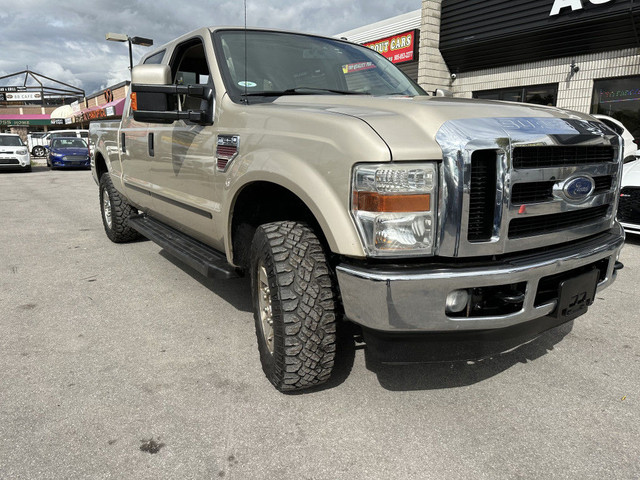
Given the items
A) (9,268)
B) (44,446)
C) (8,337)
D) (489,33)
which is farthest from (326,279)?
(489,33)

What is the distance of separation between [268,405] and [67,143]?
2181 centimetres

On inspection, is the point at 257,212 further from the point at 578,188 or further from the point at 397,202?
the point at 578,188

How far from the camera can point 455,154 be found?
1845 millimetres

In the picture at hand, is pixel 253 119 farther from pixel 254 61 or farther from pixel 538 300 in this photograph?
pixel 538 300

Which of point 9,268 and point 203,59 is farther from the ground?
point 203,59

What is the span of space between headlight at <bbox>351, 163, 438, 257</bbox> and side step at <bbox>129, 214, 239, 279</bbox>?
1263mm

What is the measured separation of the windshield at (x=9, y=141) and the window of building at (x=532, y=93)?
17.5 meters

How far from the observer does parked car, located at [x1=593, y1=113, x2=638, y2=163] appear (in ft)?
9.97

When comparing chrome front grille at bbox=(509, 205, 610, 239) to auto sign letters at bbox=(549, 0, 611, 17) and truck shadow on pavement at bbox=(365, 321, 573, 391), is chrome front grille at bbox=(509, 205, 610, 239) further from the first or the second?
auto sign letters at bbox=(549, 0, 611, 17)

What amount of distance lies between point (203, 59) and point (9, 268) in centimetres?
309

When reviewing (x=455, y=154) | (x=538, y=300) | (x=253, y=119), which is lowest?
(x=538, y=300)

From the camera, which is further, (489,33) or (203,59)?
(489,33)

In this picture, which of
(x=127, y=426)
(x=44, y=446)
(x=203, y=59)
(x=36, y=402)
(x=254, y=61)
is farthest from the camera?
(x=203, y=59)

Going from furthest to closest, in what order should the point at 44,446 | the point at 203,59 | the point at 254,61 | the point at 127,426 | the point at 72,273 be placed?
1. the point at 72,273
2. the point at 203,59
3. the point at 254,61
4. the point at 127,426
5. the point at 44,446
